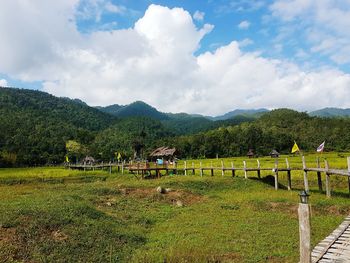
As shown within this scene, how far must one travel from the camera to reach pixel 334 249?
33.8ft

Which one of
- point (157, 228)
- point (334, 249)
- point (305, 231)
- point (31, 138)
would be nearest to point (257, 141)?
point (31, 138)

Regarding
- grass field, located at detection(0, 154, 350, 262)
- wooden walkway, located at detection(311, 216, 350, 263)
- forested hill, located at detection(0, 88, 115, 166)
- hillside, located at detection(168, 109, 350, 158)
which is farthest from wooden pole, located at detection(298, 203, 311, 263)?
hillside, located at detection(168, 109, 350, 158)

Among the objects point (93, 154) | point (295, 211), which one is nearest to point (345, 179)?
point (295, 211)

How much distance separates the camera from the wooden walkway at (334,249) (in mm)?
9473

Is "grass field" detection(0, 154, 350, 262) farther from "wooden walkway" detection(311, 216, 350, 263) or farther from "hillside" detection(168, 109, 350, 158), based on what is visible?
"hillside" detection(168, 109, 350, 158)

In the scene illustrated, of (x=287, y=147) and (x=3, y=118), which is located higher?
(x=3, y=118)

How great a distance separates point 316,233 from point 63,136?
425 ft

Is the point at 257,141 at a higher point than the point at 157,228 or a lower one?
higher

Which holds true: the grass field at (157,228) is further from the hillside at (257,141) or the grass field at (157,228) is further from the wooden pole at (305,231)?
the hillside at (257,141)

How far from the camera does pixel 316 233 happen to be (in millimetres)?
15430

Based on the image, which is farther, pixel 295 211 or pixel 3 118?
pixel 3 118

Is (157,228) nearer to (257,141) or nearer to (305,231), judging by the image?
(305,231)

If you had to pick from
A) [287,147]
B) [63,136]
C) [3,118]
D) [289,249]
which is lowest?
[289,249]

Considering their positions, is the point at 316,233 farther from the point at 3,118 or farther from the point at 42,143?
the point at 3,118
